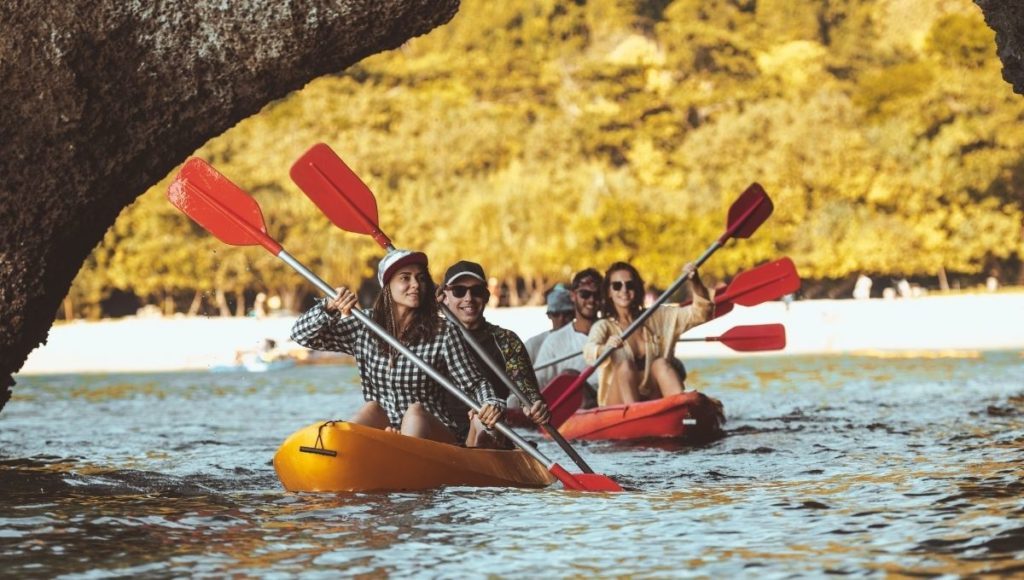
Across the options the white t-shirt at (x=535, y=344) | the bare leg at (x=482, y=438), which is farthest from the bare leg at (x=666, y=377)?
the bare leg at (x=482, y=438)

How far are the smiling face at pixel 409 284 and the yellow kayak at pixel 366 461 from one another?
59cm

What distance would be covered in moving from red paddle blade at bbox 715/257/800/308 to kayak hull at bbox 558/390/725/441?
744 mm

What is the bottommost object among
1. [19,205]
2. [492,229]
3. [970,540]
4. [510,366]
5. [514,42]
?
[970,540]

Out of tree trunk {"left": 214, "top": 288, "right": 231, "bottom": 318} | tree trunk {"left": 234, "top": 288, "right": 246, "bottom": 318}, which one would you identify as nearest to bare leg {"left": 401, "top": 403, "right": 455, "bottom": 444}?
tree trunk {"left": 214, "top": 288, "right": 231, "bottom": 318}

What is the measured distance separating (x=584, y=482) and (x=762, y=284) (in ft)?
11.1

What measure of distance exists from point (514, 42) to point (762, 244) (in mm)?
20763

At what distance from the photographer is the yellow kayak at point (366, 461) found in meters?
5.85

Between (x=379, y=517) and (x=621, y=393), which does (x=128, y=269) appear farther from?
(x=379, y=517)

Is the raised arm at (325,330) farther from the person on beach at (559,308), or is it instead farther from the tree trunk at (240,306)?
the tree trunk at (240,306)

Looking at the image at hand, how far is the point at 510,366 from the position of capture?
698cm

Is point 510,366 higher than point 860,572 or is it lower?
higher

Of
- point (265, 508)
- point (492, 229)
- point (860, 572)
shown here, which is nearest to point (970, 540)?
point (860, 572)

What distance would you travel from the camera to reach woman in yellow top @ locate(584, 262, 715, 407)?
28.5 ft

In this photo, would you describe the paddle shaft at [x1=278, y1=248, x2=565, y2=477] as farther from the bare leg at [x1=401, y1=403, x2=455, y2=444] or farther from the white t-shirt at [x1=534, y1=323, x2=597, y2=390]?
the white t-shirt at [x1=534, y1=323, x2=597, y2=390]
